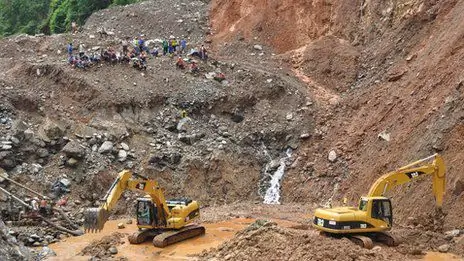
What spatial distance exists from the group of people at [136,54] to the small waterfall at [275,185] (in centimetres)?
609

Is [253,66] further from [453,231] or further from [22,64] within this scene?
[453,231]

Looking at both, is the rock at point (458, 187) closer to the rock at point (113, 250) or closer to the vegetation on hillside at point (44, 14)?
the rock at point (113, 250)

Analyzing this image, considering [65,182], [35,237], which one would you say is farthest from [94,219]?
[65,182]

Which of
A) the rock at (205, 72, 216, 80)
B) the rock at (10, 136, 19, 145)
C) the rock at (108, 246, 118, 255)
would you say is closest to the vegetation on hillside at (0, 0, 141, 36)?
the rock at (205, 72, 216, 80)

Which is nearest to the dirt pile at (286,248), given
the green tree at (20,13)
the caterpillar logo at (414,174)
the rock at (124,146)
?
the caterpillar logo at (414,174)

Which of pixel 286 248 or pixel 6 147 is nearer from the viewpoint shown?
pixel 286 248

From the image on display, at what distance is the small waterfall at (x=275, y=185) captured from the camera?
69.7 feet

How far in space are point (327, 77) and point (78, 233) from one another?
13576 millimetres

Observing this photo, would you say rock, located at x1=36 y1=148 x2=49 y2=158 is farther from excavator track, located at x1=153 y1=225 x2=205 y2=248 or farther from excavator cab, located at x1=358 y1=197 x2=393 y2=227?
excavator cab, located at x1=358 y1=197 x2=393 y2=227

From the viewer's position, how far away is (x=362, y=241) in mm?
→ 13430

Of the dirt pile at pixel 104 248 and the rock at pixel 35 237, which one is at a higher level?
the rock at pixel 35 237

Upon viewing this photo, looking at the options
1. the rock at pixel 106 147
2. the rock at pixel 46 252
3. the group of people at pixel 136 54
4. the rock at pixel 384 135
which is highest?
the group of people at pixel 136 54

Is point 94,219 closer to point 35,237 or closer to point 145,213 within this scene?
point 145,213

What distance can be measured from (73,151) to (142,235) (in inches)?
230
